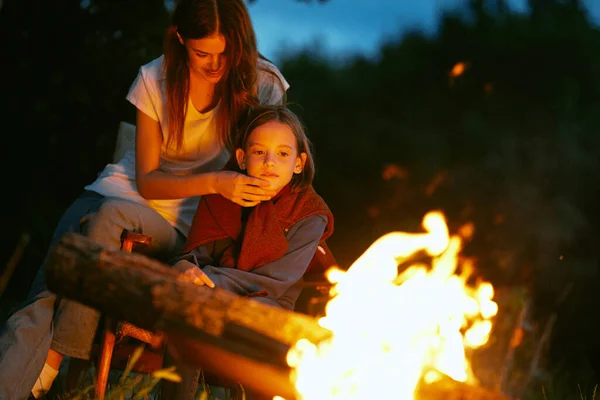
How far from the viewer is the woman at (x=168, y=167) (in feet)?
7.74

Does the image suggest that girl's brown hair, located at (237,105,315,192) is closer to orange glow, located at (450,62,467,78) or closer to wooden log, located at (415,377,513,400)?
wooden log, located at (415,377,513,400)

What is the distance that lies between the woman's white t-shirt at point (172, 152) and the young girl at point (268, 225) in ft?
0.79

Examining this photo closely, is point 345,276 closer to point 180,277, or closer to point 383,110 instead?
point 180,277

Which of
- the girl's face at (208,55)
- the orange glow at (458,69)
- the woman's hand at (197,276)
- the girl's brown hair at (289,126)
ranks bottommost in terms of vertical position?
the woman's hand at (197,276)

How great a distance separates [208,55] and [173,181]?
447mm

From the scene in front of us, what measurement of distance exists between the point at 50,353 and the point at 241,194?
2.58 feet

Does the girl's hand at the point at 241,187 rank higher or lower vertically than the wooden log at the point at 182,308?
higher

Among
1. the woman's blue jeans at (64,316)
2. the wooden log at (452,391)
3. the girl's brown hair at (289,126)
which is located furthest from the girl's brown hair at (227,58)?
the wooden log at (452,391)

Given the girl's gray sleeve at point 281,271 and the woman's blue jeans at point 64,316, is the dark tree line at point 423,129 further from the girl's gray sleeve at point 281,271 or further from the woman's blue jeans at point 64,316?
the woman's blue jeans at point 64,316

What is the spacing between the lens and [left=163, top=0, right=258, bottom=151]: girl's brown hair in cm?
253

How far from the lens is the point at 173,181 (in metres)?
2.59

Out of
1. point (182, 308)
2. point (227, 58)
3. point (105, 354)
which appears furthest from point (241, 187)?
point (182, 308)

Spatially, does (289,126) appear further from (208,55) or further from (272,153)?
(208,55)

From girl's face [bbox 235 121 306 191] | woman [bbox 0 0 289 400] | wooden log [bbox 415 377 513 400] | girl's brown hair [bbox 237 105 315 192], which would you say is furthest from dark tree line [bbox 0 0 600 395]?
wooden log [bbox 415 377 513 400]
